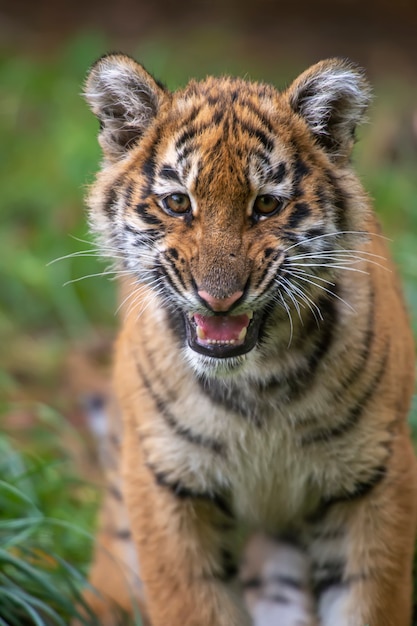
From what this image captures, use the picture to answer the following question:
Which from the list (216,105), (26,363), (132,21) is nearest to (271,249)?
(216,105)

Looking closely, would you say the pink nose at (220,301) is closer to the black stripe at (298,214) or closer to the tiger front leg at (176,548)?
the black stripe at (298,214)

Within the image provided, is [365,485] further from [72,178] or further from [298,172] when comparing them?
[72,178]

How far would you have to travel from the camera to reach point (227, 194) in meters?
3.26

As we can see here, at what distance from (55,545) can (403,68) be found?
6.42 metres

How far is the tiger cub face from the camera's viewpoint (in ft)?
10.7

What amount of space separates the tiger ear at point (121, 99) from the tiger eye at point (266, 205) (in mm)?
525

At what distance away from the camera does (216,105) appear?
11.5 ft

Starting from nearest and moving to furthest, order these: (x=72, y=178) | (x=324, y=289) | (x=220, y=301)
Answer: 1. (x=220, y=301)
2. (x=324, y=289)
3. (x=72, y=178)

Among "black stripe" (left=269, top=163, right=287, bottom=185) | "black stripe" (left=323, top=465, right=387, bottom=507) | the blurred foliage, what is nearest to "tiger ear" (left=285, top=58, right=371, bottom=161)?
"black stripe" (left=269, top=163, right=287, bottom=185)

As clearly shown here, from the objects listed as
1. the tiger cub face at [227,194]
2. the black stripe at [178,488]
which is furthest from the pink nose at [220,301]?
the black stripe at [178,488]

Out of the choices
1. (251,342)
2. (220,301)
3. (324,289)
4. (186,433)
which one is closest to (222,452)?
(186,433)

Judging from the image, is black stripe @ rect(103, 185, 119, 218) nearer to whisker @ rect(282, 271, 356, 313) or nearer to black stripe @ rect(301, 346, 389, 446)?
whisker @ rect(282, 271, 356, 313)

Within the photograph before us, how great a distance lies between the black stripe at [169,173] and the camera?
11.1 feet

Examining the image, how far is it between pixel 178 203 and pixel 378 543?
134 cm
